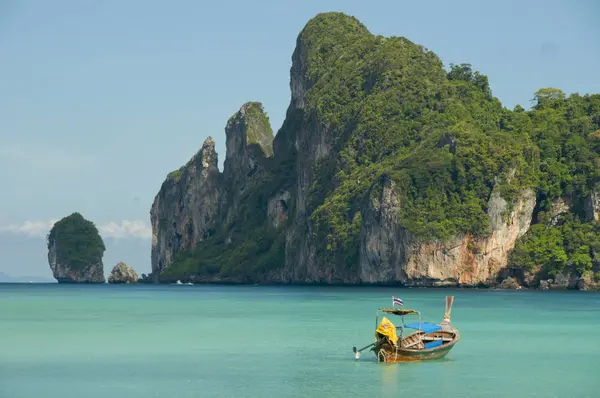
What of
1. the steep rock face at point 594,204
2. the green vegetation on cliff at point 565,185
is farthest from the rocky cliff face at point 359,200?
the green vegetation on cliff at point 565,185

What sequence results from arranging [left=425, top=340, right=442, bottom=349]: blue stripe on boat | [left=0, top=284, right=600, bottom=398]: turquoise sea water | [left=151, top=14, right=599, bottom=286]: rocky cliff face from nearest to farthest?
[left=0, top=284, right=600, bottom=398]: turquoise sea water < [left=425, top=340, right=442, bottom=349]: blue stripe on boat < [left=151, top=14, right=599, bottom=286]: rocky cliff face

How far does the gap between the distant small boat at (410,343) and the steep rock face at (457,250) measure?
87.8 m

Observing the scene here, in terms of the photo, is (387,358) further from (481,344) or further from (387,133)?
(387,133)

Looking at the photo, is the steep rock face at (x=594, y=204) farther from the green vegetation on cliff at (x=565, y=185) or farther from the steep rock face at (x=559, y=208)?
the steep rock face at (x=559, y=208)

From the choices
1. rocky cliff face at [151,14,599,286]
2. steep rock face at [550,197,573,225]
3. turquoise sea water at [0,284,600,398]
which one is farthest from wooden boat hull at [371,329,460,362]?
steep rock face at [550,197,573,225]

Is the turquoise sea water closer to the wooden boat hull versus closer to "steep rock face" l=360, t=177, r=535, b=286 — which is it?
the wooden boat hull

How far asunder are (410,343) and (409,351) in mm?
686

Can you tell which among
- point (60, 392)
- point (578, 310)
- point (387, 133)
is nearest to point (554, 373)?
point (60, 392)

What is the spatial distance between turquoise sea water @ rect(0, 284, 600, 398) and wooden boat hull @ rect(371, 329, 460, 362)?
590 millimetres

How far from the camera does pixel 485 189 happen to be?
138625 millimetres

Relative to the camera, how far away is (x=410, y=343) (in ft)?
151

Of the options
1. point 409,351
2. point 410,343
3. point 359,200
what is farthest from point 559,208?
point 409,351

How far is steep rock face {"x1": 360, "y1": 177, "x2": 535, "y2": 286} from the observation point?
443 ft

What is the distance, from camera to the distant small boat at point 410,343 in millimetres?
44781
